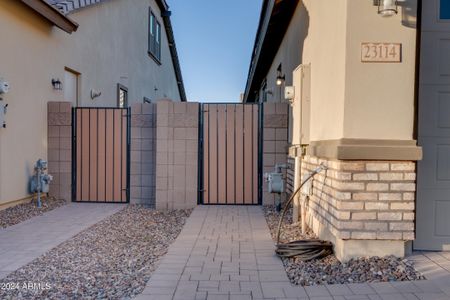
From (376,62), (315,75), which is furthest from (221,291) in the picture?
(315,75)

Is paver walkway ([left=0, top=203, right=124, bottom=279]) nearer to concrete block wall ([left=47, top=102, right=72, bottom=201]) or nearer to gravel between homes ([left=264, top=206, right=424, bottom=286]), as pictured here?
concrete block wall ([left=47, top=102, right=72, bottom=201])

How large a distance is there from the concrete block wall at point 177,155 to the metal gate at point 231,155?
0.22 meters

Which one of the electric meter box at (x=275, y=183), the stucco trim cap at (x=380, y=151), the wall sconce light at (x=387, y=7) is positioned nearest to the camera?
the wall sconce light at (x=387, y=7)

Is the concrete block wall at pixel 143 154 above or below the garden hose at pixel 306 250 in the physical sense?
above

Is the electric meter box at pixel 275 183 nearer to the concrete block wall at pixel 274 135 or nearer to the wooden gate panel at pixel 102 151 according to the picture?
the concrete block wall at pixel 274 135

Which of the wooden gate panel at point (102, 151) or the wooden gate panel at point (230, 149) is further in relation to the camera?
the wooden gate panel at point (102, 151)

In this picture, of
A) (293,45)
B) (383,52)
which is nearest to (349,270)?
(383,52)

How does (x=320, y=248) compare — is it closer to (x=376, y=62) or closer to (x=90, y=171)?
(x=376, y=62)

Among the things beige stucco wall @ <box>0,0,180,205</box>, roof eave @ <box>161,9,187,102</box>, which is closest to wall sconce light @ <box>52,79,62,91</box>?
beige stucco wall @ <box>0,0,180,205</box>

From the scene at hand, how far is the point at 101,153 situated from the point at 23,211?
1.75 metres

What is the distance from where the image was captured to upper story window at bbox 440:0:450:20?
4.22 metres

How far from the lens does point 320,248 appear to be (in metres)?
4.27

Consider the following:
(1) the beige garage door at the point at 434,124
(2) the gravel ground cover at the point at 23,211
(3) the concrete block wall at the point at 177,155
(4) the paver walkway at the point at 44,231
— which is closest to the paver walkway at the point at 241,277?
(1) the beige garage door at the point at 434,124

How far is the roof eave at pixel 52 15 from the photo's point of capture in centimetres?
730
